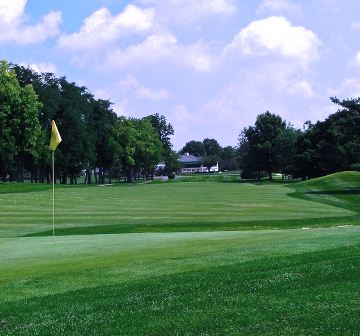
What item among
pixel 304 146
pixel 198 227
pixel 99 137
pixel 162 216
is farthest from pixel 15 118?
pixel 304 146

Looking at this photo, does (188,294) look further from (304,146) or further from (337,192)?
(304,146)

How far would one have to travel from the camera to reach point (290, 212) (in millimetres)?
37938

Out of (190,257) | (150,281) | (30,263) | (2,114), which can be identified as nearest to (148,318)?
(150,281)

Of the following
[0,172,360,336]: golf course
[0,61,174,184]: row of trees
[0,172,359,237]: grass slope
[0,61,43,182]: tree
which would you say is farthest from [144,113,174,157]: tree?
[0,172,360,336]: golf course

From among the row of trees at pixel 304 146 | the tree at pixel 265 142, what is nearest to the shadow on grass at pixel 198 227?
the row of trees at pixel 304 146

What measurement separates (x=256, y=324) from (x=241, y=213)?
31.2 metres

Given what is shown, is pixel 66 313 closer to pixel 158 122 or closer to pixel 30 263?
pixel 30 263

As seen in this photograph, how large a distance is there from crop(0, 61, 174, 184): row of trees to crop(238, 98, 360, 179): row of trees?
1018 inches

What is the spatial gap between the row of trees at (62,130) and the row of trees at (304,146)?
2585 cm

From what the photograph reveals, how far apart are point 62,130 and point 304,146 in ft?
156

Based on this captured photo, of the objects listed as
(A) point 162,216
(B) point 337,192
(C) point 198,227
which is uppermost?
(B) point 337,192

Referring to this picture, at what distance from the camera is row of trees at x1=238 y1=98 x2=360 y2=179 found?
5741cm

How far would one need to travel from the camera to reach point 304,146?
115000 millimetres

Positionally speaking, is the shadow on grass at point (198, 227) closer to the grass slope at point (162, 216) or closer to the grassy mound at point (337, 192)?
the grass slope at point (162, 216)
